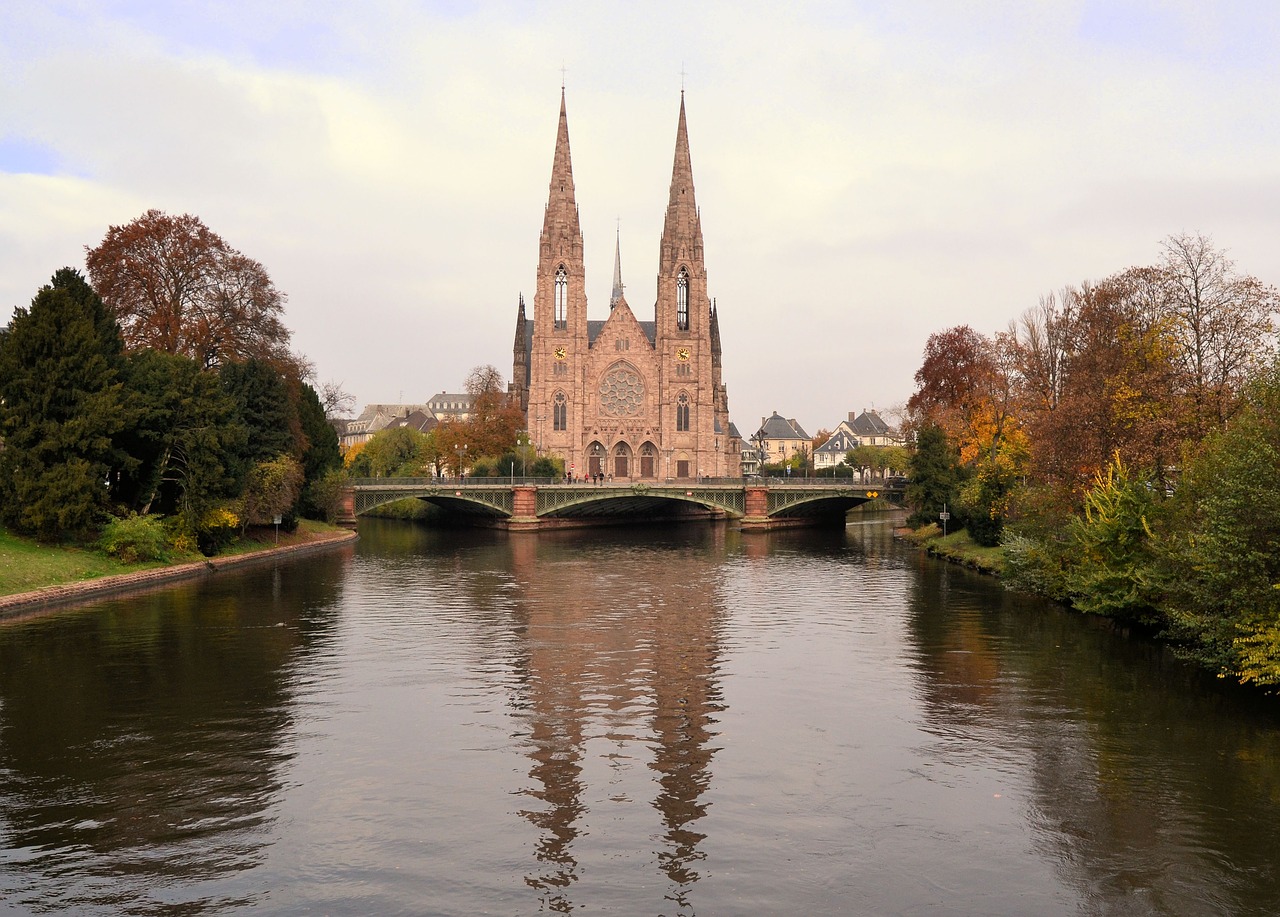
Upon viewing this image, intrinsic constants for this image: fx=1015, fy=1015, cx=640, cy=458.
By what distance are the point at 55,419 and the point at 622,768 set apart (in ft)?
106

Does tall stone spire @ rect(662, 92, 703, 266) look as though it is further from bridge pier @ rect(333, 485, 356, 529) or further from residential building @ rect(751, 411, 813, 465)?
residential building @ rect(751, 411, 813, 465)

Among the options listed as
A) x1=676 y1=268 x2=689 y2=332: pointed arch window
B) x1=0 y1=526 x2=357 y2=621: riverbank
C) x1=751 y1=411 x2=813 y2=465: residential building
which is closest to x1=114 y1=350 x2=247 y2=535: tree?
x1=0 y1=526 x2=357 y2=621: riverbank

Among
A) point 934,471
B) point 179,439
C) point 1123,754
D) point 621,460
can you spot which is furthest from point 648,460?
point 1123,754

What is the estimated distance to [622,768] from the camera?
17000mm

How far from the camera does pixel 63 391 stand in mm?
39375

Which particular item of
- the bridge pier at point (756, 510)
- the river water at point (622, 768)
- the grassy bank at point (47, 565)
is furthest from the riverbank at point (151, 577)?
the bridge pier at point (756, 510)

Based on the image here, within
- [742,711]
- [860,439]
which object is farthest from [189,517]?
[860,439]

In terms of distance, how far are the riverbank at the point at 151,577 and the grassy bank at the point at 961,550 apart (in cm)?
3395

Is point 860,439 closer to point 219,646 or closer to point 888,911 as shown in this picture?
point 219,646

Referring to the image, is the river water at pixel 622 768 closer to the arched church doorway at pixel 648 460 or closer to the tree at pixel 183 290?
the tree at pixel 183 290

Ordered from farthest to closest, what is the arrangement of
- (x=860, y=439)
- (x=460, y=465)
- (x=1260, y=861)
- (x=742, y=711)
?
1. (x=860, y=439)
2. (x=460, y=465)
3. (x=742, y=711)
4. (x=1260, y=861)

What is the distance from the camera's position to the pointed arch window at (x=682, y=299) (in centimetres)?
11400

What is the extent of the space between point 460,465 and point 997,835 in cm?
A: 8202

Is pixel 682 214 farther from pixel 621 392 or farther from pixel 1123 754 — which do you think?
pixel 1123 754
